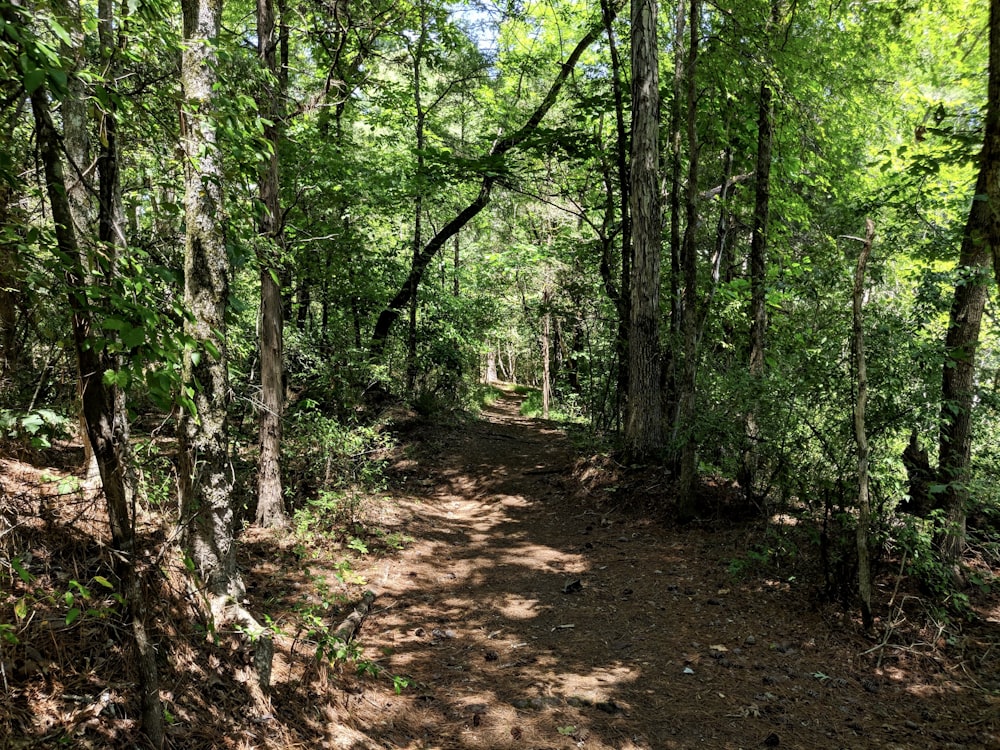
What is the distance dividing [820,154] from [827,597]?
881cm

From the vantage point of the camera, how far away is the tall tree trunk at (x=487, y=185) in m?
11.5

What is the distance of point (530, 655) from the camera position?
4.86 meters

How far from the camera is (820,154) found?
10734mm

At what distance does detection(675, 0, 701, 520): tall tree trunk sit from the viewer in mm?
6977

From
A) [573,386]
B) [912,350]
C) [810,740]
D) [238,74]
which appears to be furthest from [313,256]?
[573,386]

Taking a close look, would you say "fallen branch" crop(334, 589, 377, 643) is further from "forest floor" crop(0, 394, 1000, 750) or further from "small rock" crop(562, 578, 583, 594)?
"small rock" crop(562, 578, 583, 594)

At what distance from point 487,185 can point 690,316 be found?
750 cm

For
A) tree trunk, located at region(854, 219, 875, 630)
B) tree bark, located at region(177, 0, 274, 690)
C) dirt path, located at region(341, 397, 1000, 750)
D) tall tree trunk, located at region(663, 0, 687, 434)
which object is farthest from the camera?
tall tree trunk, located at region(663, 0, 687, 434)

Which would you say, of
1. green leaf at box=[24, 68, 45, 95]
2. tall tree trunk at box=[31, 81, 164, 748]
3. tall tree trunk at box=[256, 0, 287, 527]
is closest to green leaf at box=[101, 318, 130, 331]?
tall tree trunk at box=[31, 81, 164, 748]

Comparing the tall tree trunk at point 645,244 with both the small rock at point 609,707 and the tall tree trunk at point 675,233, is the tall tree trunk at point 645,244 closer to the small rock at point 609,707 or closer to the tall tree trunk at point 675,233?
the tall tree trunk at point 675,233

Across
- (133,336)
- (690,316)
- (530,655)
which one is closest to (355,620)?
(530,655)

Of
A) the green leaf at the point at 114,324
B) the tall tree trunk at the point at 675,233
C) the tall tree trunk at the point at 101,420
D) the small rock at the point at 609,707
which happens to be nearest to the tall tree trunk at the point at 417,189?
the tall tree trunk at the point at 675,233

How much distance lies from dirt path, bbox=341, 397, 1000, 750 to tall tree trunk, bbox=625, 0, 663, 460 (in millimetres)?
1829

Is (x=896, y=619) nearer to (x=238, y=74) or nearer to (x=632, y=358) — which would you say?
(x=632, y=358)
